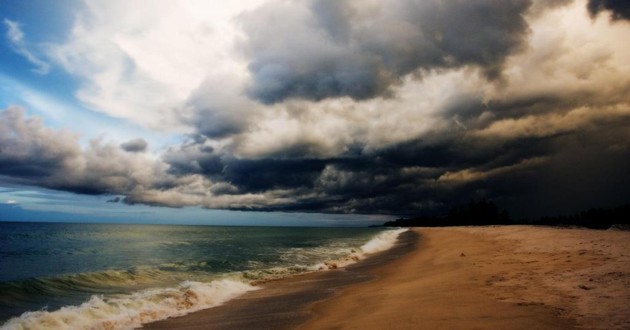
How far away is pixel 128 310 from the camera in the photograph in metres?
12.2

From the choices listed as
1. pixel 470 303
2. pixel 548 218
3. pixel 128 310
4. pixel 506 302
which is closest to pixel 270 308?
pixel 128 310

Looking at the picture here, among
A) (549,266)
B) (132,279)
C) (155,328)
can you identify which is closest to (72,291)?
(132,279)

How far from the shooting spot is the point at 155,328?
34.0 feet

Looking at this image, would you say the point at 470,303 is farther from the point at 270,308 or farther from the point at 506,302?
the point at 270,308

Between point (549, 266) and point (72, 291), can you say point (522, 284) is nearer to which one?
point (549, 266)

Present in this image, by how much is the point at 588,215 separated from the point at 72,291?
96.2 m

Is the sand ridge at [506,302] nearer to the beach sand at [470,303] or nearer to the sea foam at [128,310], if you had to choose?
the beach sand at [470,303]

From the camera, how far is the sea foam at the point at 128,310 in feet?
34.6

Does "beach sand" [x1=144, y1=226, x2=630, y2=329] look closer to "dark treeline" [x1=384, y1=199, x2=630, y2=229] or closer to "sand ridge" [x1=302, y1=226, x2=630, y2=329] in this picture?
"sand ridge" [x1=302, y1=226, x2=630, y2=329]

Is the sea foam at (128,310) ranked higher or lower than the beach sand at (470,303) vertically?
lower

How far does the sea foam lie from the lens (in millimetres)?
10531

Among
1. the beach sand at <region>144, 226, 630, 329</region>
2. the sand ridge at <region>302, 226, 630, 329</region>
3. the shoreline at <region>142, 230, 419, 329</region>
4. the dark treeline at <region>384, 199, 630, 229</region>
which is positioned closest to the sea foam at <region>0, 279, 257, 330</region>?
the shoreline at <region>142, 230, 419, 329</region>

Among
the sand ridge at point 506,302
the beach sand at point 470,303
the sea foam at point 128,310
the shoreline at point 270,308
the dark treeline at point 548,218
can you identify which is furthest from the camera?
the dark treeline at point 548,218

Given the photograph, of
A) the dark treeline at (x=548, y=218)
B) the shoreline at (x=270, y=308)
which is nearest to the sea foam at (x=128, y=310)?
the shoreline at (x=270, y=308)
